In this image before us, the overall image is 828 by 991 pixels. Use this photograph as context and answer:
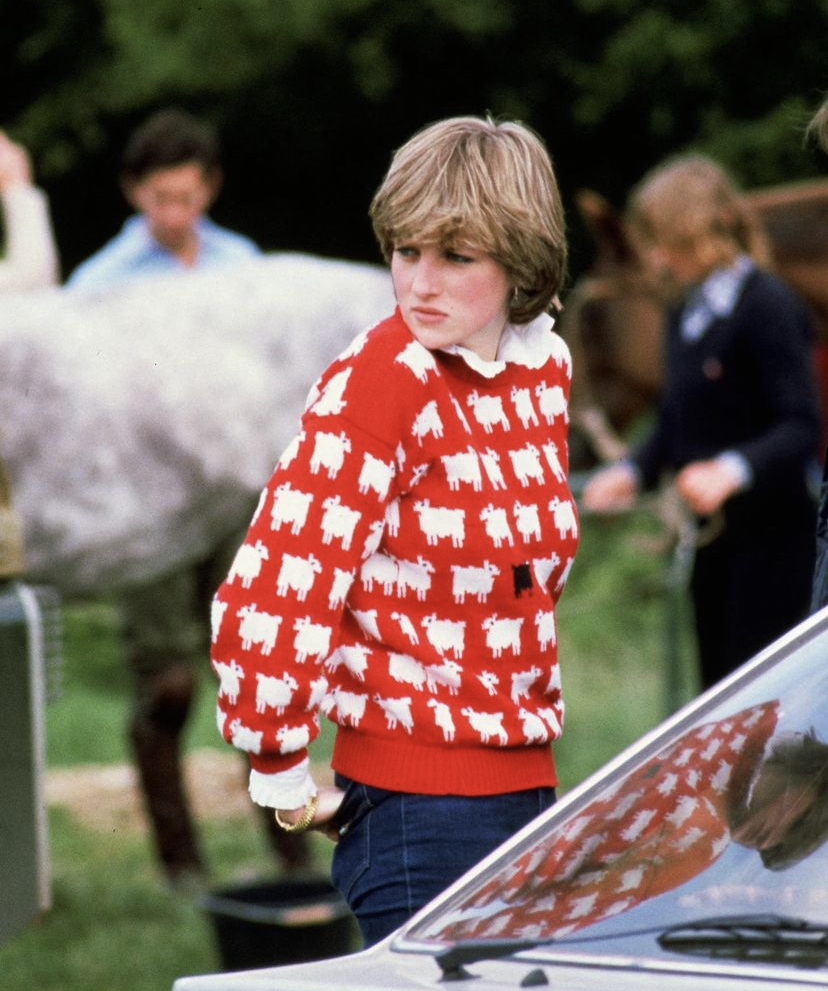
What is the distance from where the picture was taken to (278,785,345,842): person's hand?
2.36 m

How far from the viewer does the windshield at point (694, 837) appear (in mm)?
1844

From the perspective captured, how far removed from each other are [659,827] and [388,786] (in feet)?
1.65

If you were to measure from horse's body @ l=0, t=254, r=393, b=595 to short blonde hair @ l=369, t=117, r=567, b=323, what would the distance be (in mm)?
3100

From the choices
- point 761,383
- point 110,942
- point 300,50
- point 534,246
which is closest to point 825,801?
point 534,246

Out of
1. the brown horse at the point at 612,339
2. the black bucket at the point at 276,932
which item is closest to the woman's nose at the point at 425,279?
the black bucket at the point at 276,932

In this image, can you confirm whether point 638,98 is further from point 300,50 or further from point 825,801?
point 825,801

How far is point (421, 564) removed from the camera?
235cm

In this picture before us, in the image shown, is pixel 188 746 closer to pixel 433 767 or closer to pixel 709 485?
pixel 709 485

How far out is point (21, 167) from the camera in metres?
5.29

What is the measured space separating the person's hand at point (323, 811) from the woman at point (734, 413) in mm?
2527

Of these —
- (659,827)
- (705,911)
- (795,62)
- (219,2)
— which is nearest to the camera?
(705,911)

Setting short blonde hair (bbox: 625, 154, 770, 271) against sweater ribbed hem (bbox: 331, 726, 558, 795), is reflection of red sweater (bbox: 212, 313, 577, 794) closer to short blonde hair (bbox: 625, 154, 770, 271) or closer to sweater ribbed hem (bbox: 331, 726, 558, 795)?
sweater ribbed hem (bbox: 331, 726, 558, 795)

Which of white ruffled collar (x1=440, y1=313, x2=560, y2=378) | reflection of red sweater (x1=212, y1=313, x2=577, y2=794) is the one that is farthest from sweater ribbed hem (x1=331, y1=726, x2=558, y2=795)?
white ruffled collar (x1=440, y1=313, x2=560, y2=378)

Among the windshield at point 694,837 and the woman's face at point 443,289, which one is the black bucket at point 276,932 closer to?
the woman's face at point 443,289
